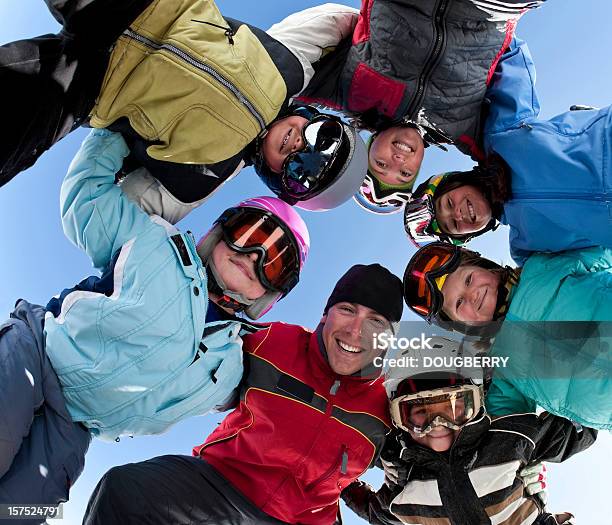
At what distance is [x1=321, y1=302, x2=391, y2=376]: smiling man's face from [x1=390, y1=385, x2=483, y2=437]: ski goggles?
0.42 meters

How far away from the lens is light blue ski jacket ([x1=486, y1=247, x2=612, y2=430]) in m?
3.25

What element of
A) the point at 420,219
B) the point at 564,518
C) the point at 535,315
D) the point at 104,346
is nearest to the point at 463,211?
the point at 420,219

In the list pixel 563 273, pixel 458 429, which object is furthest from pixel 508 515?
pixel 563 273

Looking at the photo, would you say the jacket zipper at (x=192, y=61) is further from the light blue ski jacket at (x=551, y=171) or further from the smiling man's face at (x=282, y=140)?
the light blue ski jacket at (x=551, y=171)

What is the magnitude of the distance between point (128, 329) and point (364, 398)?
5.97 feet

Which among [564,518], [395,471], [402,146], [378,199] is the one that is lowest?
[564,518]

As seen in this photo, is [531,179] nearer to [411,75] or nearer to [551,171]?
[551,171]

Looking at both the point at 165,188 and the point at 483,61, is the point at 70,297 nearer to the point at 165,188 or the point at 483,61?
the point at 165,188

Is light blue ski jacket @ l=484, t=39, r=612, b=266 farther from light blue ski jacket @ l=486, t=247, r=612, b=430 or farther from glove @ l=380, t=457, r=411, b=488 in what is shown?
glove @ l=380, t=457, r=411, b=488

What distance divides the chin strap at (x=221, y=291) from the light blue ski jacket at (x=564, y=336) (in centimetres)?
184

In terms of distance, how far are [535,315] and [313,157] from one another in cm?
182

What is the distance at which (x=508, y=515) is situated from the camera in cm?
354

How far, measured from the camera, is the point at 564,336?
3.34 m

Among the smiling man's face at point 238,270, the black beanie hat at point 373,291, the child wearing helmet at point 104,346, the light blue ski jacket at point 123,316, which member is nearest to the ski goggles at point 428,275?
the black beanie hat at point 373,291
